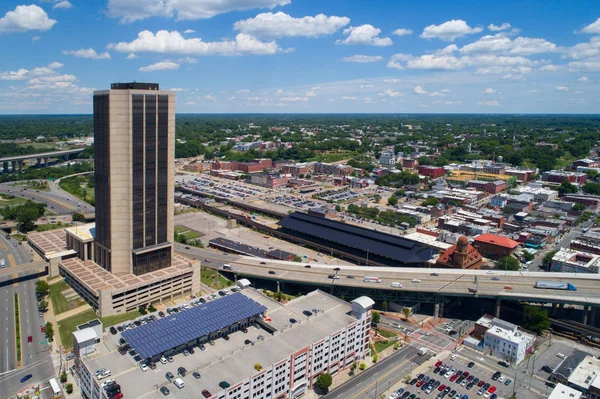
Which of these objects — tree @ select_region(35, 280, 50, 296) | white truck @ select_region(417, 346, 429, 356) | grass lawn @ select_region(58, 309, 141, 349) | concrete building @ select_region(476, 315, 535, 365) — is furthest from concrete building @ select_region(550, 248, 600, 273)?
A: tree @ select_region(35, 280, 50, 296)

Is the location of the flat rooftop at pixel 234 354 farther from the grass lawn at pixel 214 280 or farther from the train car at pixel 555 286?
the train car at pixel 555 286

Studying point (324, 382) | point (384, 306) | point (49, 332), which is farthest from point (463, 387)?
point (49, 332)

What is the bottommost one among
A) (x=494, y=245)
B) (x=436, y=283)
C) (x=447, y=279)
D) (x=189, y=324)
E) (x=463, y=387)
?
(x=463, y=387)

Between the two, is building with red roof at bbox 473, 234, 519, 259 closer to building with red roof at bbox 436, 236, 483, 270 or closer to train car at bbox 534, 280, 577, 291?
building with red roof at bbox 436, 236, 483, 270

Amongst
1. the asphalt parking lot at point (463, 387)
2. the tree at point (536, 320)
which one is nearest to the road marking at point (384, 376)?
the asphalt parking lot at point (463, 387)

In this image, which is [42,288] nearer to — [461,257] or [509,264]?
[461,257]

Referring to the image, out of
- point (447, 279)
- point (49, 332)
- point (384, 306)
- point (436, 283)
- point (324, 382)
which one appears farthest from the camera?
point (447, 279)

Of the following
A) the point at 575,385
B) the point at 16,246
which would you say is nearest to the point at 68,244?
the point at 16,246

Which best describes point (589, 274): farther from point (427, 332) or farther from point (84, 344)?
point (84, 344)
